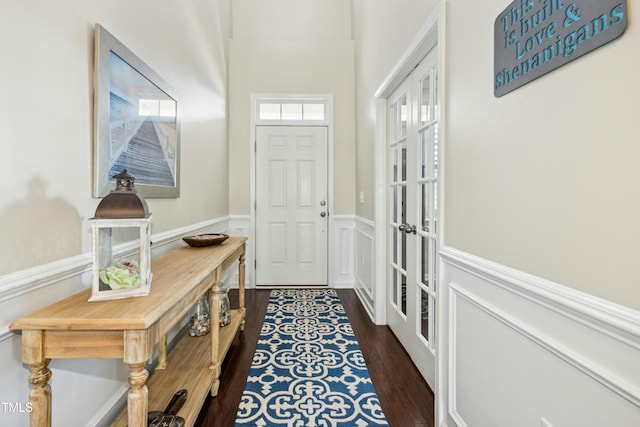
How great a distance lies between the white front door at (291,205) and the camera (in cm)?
395

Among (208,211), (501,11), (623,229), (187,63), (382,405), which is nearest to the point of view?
(623,229)

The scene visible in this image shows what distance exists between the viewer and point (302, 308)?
3.24 metres

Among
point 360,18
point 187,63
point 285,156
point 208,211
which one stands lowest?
point 208,211

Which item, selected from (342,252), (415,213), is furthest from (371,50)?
(342,252)

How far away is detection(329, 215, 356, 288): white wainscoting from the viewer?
13.0ft

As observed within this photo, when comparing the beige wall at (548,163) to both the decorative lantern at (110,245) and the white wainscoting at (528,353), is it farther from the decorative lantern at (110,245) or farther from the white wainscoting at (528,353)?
the decorative lantern at (110,245)

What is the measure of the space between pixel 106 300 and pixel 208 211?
2011 mm

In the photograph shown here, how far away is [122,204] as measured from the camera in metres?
1.15

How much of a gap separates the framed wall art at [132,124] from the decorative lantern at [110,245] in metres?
0.29

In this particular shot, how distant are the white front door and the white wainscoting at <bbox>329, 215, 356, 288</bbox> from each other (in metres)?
0.11

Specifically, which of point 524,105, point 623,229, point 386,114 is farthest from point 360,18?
point 623,229

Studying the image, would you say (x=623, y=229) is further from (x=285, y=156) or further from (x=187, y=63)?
(x=285, y=156)

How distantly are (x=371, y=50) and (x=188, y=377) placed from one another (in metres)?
3.03

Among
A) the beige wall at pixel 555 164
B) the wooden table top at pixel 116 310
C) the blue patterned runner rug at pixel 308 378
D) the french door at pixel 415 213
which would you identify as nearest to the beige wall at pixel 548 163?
the beige wall at pixel 555 164
